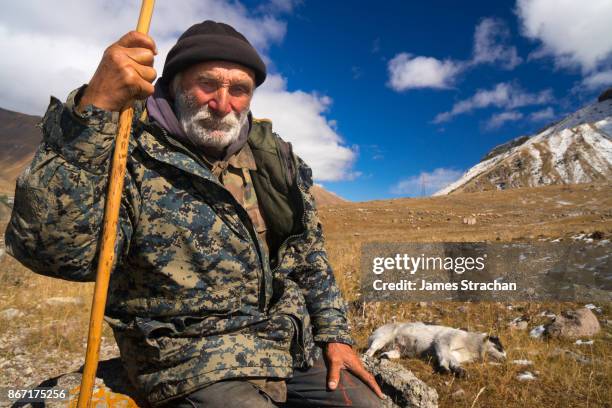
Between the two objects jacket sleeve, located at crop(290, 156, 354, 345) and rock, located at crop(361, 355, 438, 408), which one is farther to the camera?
rock, located at crop(361, 355, 438, 408)

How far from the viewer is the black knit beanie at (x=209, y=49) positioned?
249cm

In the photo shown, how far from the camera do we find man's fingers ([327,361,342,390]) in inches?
98.8

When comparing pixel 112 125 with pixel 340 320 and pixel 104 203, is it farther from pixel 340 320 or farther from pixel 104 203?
pixel 340 320

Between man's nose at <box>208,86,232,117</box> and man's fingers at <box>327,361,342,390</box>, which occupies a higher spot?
man's nose at <box>208,86,232,117</box>

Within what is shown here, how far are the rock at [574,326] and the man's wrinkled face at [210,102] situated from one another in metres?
5.57

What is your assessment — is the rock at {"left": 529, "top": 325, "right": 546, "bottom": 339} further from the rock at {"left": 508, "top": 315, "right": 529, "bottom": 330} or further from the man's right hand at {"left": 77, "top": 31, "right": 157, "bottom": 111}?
the man's right hand at {"left": 77, "top": 31, "right": 157, "bottom": 111}

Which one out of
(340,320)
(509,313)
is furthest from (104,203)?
(509,313)

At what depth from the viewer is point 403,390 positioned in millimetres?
3168

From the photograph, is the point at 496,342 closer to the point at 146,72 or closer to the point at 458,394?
the point at 458,394

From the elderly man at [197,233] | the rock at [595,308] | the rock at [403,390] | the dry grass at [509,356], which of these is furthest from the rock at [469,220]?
the elderly man at [197,233]

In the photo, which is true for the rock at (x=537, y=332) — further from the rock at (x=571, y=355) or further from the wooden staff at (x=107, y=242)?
the wooden staff at (x=107, y=242)

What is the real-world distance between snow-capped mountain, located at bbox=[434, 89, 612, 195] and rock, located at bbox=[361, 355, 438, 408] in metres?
142

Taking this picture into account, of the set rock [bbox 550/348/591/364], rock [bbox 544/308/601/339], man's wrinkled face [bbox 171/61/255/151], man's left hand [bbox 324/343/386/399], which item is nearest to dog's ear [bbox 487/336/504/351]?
rock [bbox 550/348/591/364]

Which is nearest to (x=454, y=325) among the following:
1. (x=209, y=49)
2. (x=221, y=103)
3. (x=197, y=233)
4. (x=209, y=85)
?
(x=197, y=233)
